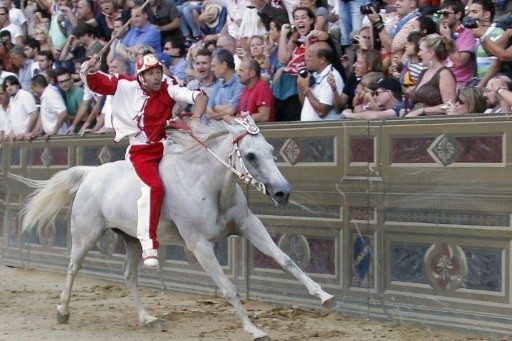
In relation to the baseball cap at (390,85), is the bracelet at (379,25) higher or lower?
higher

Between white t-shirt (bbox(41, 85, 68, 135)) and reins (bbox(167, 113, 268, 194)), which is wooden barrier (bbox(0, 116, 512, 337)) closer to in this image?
reins (bbox(167, 113, 268, 194))

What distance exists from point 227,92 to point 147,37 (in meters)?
3.13

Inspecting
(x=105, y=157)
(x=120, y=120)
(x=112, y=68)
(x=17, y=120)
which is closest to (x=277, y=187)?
(x=120, y=120)

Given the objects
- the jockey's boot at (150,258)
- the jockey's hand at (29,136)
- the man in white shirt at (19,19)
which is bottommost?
the jockey's boot at (150,258)

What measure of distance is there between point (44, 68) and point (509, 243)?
976cm

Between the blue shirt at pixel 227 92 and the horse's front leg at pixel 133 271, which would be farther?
the blue shirt at pixel 227 92

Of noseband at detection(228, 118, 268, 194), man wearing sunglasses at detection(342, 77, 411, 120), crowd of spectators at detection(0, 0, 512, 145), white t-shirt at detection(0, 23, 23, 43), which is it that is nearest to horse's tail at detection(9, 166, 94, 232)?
crowd of spectators at detection(0, 0, 512, 145)

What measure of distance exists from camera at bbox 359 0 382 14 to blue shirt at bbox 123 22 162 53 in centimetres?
344

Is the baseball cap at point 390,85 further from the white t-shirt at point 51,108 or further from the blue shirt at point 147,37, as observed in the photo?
the white t-shirt at point 51,108

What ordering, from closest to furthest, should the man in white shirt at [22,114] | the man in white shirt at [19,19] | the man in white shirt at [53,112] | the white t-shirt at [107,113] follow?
the white t-shirt at [107,113]
the man in white shirt at [53,112]
the man in white shirt at [22,114]
the man in white shirt at [19,19]

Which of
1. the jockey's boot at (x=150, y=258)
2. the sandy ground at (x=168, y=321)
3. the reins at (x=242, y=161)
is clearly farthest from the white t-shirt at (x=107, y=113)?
the reins at (x=242, y=161)

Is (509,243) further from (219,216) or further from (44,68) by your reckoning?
(44,68)

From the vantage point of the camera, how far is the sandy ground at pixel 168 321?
27.7 feet

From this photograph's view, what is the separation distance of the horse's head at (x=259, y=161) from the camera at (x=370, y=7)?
3412 millimetres
